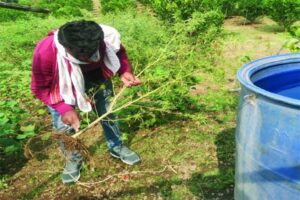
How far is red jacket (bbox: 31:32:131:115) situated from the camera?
9.46 ft

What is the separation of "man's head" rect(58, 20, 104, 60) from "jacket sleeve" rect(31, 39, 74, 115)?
0.76 ft

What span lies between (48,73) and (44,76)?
40mm

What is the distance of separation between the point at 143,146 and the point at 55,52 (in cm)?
155

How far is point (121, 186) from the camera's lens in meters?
3.44

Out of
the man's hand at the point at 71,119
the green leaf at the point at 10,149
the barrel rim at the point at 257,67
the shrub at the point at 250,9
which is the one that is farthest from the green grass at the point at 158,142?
the shrub at the point at 250,9

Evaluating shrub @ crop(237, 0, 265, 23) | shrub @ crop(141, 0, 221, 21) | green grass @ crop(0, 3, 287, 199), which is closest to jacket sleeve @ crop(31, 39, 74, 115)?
green grass @ crop(0, 3, 287, 199)

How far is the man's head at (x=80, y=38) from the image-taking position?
8.75 ft

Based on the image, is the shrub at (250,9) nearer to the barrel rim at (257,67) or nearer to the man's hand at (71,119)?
the barrel rim at (257,67)

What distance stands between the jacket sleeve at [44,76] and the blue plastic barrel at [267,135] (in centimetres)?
138

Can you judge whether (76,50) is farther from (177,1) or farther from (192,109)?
(177,1)

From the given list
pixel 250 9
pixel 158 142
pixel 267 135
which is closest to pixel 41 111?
pixel 158 142

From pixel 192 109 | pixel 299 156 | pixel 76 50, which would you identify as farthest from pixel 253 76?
pixel 192 109

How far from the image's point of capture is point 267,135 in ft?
6.73

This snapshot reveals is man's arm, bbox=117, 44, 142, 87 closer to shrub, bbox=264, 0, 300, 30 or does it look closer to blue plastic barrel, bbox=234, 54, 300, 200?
blue plastic barrel, bbox=234, 54, 300, 200
